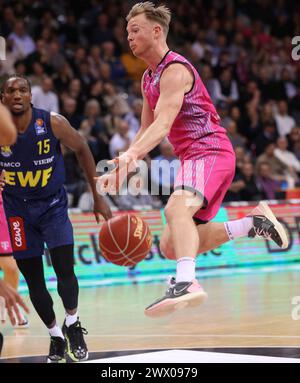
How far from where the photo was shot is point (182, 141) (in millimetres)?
6336

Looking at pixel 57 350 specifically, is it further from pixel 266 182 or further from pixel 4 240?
pixel 266 182

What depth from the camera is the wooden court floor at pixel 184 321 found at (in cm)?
721

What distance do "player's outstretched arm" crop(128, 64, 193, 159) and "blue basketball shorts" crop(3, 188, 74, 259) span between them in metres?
1.02

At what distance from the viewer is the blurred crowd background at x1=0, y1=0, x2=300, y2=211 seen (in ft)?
45.4

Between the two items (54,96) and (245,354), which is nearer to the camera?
(245,354)

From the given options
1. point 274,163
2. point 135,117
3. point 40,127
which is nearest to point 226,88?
point 274,163

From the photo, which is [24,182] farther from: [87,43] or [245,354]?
[87,43]

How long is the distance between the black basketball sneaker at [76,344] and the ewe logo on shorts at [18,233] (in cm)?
72

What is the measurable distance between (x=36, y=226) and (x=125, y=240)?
2.87 ft

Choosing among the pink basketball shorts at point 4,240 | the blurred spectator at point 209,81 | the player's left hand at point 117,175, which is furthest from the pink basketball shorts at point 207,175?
the blurred spectator at point 209,81

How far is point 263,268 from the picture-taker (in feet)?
44.2

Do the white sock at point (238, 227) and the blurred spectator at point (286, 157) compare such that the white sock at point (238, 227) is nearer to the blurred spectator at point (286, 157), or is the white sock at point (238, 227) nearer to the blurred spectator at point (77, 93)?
the blurred spectator at point (77, 93)

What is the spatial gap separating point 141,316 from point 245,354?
8.89 ft
